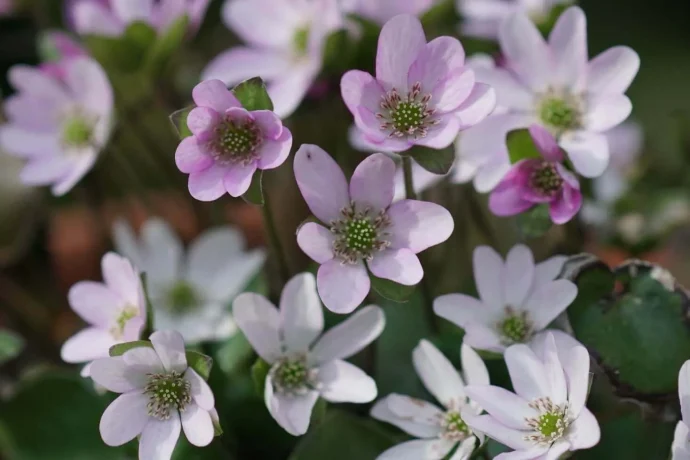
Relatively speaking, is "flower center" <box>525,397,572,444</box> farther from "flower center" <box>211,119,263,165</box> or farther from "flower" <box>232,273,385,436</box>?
"flower center" <box>211,119,263,165</box>

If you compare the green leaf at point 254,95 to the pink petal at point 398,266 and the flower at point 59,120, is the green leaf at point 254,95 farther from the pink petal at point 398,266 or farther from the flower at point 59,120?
the flower at point 59,120

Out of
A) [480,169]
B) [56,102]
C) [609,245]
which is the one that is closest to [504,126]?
[480,169]

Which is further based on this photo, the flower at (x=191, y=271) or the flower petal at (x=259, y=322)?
the flower at (x=191, y=271)

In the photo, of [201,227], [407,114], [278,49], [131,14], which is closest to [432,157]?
[407,114]

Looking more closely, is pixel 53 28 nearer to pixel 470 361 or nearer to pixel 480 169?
pixel 480 169

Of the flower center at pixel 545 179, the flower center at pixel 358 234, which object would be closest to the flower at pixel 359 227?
the flower center at pixel 358 234

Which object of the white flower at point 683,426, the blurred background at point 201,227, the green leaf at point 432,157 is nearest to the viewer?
the white flower at point 683,426

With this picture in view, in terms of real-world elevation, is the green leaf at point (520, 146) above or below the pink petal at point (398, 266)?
above

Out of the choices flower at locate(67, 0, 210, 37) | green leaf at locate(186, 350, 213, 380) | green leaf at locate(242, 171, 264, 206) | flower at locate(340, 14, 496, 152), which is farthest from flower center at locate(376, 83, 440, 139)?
flower at locate(67, 0, 210, 37)

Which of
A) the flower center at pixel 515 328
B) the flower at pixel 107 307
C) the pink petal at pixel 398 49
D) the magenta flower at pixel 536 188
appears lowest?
the flower at pixel 107 307
